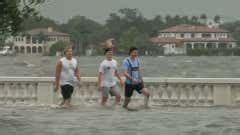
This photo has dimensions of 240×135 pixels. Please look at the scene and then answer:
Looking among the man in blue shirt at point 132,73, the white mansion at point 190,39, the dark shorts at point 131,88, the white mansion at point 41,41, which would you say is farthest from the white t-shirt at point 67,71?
the white mansion at point 190,39

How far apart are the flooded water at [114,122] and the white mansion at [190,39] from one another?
141 m

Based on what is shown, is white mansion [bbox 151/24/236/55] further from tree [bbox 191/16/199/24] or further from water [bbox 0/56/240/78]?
tree [bbox 191/16/199/24]

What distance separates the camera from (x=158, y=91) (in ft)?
56.0

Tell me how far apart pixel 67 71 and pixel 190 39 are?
5979 inches

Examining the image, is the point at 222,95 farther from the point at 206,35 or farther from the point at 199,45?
the point at 206,35

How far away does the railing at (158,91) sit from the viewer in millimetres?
16609

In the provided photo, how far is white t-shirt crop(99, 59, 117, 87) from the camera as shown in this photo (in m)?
15.2

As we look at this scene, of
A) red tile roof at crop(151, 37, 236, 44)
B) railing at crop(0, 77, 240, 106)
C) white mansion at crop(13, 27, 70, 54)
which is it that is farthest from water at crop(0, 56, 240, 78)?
railing at crop(0, 77, 240, 106)

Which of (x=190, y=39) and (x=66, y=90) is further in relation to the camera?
(x=190, y=39)

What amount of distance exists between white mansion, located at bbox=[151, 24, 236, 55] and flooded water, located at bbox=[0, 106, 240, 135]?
141 metres

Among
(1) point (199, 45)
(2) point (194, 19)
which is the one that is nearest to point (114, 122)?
(1) point (199, 45)

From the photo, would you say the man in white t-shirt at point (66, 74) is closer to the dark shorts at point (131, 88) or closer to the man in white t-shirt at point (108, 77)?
the man in white t-shirt at point (108, 77)

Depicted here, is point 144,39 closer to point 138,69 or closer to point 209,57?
point 209,57

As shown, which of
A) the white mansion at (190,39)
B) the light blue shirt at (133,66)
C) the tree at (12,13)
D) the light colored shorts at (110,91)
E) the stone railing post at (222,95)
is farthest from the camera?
the white mansion at (190,39)
